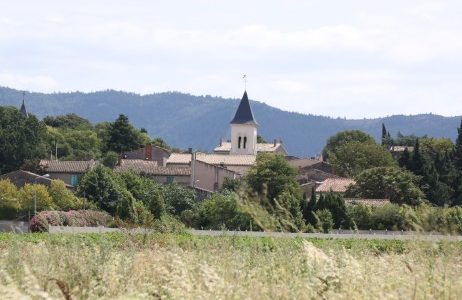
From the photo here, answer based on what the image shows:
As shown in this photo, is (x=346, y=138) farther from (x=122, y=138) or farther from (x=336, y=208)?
(x=336, y=208)

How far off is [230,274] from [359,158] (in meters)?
103

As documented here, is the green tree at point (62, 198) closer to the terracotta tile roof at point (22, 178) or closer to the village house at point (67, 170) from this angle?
the terracotta tile roof at point (22, 178)

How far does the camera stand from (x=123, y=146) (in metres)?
145

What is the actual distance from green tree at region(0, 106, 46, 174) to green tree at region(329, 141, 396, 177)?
106ft

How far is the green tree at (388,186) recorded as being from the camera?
8281 cm

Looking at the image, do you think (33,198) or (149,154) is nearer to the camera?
(33,198)

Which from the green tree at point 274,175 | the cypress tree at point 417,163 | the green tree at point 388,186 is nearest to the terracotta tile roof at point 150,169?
the cypress tree at point 417,163

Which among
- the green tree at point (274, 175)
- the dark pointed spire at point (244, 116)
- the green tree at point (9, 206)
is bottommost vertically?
the green tree at point (9, 206)

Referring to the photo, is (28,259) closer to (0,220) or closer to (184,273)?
(184,273)

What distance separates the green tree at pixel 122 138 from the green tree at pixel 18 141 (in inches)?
565

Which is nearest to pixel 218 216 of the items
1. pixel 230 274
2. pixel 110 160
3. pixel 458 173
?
pixel 458 173

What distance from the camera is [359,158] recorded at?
115 m

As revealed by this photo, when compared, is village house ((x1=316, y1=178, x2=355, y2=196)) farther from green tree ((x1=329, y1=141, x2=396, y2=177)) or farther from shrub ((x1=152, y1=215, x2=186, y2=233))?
shrub ((x1=152, y1=215, x2=186, y2=233))

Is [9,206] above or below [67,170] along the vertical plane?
below
